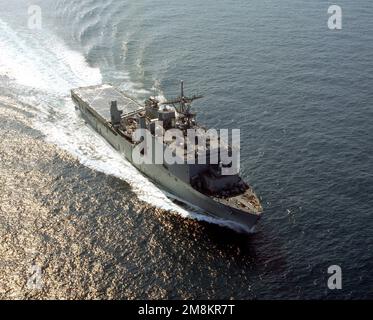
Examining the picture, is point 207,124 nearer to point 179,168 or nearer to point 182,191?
point 182,191

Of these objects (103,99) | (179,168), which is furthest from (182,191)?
(103,99)

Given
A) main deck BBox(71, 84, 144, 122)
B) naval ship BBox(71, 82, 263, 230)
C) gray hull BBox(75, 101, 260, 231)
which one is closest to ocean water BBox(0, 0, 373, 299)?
gray hull BBox(75, 101, 260, 231)

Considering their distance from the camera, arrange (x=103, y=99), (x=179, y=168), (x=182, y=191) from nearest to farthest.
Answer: (x=179, y=168)
(x=182, y=191)
(x=103, y=99)

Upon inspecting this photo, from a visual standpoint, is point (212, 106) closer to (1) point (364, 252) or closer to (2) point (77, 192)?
(2) point (77, 192)

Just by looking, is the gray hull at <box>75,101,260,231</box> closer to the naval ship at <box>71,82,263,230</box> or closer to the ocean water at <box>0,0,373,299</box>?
the naval ship at <box>71,82,263,230</box>

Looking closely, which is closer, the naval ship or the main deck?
the naval ship

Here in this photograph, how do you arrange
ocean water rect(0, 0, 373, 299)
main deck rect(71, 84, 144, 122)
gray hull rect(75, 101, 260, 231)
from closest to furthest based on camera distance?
ocean water rect(0, 0, 373, 299)
gray hull rect(75, 101, 260, 231)
main deck rect(71, 84, 144, 122)

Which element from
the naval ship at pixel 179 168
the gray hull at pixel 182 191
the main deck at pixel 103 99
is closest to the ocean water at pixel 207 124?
the gray hull at pixel 182 191
